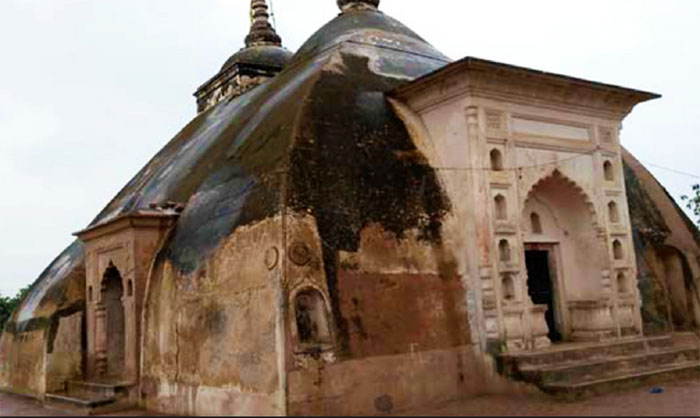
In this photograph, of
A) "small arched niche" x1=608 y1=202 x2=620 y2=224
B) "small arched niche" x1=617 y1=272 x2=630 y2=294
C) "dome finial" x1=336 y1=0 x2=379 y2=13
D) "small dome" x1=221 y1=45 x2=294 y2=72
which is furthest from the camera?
"small dome" x1=221 y1=45 x2=294 y2=72

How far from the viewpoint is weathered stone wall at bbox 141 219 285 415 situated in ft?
30.4

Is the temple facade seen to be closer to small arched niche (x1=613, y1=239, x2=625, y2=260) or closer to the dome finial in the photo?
small arched niche (x1=613, y1=239, x2=625, y2=260)

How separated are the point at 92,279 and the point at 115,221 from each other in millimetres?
1634

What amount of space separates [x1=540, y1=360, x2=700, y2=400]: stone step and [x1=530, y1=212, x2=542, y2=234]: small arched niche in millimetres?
2793

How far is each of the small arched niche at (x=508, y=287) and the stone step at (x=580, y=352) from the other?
34.2 inches

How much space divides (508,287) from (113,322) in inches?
280

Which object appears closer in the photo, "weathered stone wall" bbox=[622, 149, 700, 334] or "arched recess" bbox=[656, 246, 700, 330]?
"weathered stone wall" bbox=[622, 149, 700, 334]

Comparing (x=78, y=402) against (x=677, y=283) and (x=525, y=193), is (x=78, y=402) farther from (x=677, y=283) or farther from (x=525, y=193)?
(x=677, y=283)

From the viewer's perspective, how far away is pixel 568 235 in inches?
492

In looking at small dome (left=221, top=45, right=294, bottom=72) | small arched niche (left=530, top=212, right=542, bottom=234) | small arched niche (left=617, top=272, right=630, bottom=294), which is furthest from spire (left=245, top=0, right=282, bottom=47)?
small arched niche (left=617, top=272, right=630, bottom=294)

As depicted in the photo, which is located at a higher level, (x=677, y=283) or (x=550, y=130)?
(x=550, y=130)

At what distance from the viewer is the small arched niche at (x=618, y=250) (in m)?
12.3

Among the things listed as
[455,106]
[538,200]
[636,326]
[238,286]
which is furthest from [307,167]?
[636,326]

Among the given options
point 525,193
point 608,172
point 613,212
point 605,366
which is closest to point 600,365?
point 605,366
